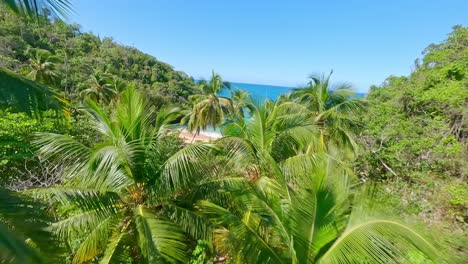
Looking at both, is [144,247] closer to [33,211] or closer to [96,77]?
[33,211]

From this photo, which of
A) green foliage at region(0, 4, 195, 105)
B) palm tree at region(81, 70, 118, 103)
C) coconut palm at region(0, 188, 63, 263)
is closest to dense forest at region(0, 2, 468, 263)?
coconut palm at region(0, 188, 63, 263)

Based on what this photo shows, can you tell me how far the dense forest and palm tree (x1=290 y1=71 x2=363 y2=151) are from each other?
0.21 metres

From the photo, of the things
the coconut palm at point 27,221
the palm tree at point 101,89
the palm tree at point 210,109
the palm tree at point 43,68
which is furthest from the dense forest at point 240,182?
the palm tree at point 101,89

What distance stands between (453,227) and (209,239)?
420 cm

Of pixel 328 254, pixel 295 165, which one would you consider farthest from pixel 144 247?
pixel 295 165

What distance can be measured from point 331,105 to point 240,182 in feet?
27.9

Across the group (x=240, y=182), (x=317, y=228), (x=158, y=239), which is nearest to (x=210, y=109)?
(x=240, y=182)

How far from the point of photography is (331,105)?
12.4m

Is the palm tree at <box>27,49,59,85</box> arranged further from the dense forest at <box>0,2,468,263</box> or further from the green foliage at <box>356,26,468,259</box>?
the green foliage at <box>356,26,468,259</box>

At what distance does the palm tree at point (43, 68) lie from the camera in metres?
23.7

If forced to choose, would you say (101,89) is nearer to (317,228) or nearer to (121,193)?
(121,193)

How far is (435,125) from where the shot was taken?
647 centimetres

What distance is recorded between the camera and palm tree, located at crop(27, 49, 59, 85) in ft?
77.7

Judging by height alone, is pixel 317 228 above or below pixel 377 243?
below
